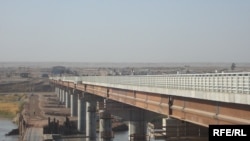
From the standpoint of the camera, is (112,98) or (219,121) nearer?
(219,121)

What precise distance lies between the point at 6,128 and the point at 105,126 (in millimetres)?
46639

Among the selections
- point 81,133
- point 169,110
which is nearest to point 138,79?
point 169,110

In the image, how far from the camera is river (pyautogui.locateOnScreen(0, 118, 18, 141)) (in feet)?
265

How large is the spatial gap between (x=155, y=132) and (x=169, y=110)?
11.3 feet

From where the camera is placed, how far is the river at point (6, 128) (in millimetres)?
80719

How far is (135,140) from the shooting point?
157 feet

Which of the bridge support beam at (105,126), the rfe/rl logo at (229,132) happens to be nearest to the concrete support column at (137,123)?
the bridge support beam at (105,126)

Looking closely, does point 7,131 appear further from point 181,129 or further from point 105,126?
point 181,129

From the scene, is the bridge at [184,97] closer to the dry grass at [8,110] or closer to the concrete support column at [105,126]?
the concrete support column at [105,126]

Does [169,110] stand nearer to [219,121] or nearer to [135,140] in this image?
[219,121]

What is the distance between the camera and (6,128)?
314 feet

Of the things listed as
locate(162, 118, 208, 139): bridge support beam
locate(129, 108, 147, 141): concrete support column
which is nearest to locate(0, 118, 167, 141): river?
locate(129, 108, 147, 141): concrete support column

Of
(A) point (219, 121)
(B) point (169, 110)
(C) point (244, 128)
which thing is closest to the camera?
(C) point (244, 128)

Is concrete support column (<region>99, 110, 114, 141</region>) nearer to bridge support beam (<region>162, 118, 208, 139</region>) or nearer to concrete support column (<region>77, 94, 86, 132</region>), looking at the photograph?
bridge support beam (<region>162, 118, 208, 139</region>)
